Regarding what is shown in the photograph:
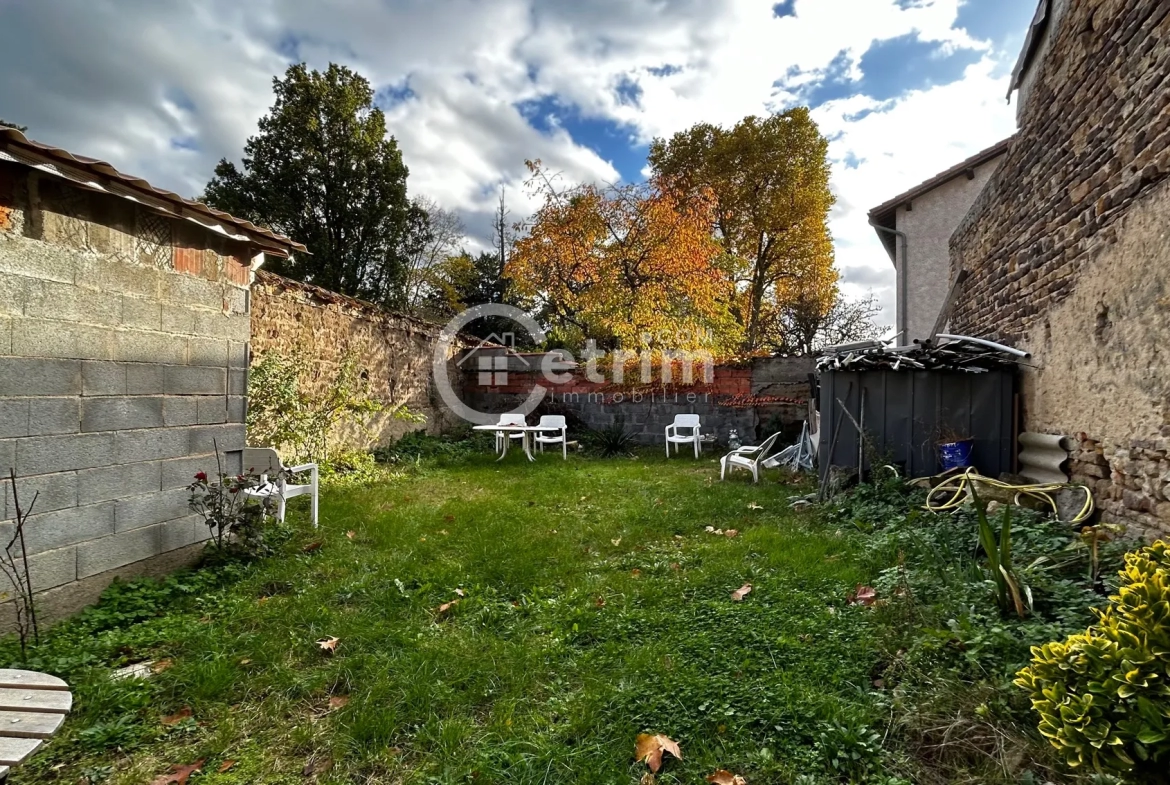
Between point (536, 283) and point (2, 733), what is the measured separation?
10316 mm

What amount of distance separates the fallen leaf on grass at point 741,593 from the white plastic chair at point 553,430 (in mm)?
5293

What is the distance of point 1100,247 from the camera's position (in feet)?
10.7

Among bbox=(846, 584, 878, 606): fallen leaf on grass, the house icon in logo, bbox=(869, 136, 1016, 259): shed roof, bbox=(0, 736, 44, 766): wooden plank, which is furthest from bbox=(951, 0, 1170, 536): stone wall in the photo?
the house icon in logo

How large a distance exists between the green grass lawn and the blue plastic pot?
1.47 meters

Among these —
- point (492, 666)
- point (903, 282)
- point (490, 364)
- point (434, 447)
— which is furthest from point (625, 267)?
point (492, 666)

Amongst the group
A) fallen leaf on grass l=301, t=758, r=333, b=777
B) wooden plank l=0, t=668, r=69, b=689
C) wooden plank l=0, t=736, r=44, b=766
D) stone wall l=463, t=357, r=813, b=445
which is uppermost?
stone wall l=463, t=357, r=813, b=445

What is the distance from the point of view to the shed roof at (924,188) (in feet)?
29.9

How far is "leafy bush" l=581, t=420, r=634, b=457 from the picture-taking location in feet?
29.3

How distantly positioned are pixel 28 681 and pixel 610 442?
760 centimetres

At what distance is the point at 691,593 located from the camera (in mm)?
3084

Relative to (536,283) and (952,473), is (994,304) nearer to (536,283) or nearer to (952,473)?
(952,473)

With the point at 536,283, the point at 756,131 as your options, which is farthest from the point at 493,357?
the point at 756,131

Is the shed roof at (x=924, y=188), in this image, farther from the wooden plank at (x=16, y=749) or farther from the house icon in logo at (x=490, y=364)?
the wooden plank at (x=16, y=749)
